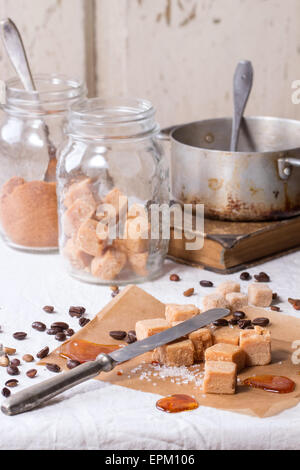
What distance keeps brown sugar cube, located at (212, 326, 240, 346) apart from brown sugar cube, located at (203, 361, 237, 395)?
0.33 ft

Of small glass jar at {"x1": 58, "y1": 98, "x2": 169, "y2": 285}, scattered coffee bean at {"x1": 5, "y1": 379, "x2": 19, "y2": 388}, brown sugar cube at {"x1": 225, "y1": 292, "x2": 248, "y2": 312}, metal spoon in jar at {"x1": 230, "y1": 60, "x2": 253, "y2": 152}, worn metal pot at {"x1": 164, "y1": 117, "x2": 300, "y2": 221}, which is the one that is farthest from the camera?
metal spoon in jar at {"x1": 230, "y1": 60, "x2": 253, "y2": 152}

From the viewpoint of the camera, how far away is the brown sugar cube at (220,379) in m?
1.06

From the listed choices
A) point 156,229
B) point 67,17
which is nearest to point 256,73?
point 67,17

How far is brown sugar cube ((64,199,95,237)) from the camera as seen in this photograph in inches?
58.1

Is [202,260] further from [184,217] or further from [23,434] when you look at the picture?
[23,434]

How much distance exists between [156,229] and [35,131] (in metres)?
0.38

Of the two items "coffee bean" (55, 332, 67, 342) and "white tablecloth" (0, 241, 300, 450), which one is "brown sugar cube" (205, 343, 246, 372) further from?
"coffee bean" (55, 332, 67, 342)

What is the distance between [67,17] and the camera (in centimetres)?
222

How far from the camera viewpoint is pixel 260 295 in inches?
54.4

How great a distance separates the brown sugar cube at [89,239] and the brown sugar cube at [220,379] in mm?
463

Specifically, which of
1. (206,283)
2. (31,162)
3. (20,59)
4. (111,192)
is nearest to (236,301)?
(206,283)

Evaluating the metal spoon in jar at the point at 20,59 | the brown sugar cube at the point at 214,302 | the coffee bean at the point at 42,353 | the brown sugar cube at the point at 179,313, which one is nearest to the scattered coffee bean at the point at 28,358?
the coffee bean at the point at 42,353

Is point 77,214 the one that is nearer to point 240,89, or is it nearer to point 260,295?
point 260,295

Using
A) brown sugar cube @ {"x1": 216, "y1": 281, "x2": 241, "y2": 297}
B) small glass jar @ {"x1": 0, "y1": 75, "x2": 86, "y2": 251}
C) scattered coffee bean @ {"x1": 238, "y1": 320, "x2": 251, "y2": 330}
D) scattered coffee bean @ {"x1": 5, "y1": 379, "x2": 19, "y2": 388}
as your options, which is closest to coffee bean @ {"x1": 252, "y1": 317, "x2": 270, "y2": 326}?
scattered coffee bean @ {"x1": 238, "y1": 320, "x2": 251, "y2": 330}
